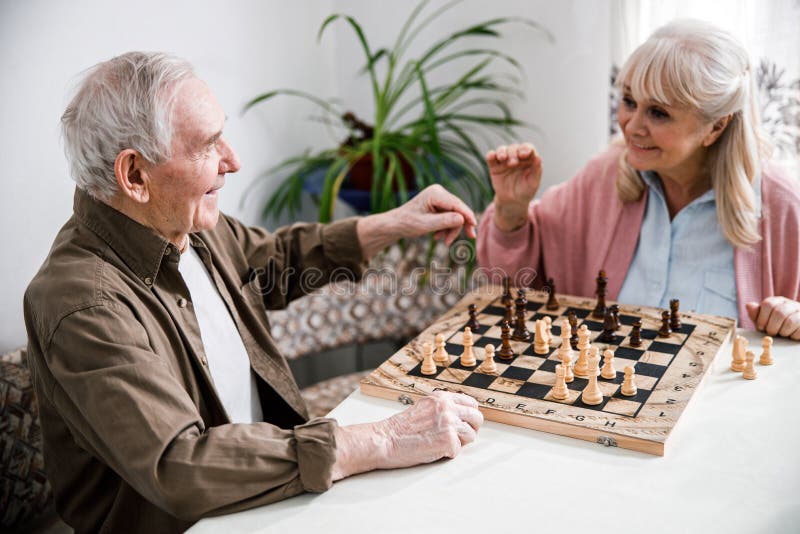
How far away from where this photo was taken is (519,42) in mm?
3098

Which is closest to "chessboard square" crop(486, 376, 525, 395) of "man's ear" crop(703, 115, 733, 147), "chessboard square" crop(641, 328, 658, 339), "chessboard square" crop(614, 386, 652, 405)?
"chessboard square" crop(614, 386, 652, 405)

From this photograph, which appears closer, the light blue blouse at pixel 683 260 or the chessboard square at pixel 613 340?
the chessboard square at pixel 613 340

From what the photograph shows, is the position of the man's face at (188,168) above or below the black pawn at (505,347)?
above

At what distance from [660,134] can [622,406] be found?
92cm

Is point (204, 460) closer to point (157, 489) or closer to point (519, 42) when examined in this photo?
point (157, 489)

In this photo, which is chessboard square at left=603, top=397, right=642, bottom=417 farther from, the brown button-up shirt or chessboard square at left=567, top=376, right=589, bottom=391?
the brown button-up shirt

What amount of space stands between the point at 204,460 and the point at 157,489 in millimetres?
96

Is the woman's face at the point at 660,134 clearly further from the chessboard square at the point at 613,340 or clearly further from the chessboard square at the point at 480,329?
the chessboard square at the point at 480,329

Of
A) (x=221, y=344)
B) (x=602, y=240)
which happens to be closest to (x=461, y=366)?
(x=221, y=344)

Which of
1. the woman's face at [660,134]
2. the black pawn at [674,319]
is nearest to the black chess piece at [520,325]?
A: the black pawn at [674,319]

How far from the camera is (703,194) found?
229cm

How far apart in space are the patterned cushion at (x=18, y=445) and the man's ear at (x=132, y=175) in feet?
2.20

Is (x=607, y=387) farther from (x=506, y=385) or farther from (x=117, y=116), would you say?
(x=117, y=116)

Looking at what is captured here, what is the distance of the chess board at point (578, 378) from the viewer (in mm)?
1537
